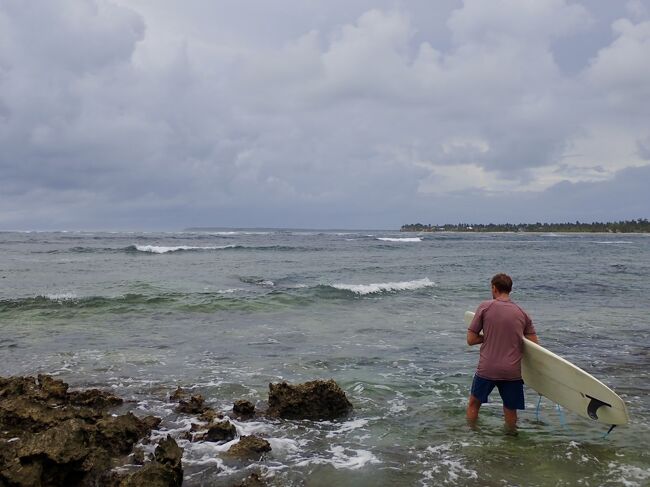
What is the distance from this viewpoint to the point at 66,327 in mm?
13719

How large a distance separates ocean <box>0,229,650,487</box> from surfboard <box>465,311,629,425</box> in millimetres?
318

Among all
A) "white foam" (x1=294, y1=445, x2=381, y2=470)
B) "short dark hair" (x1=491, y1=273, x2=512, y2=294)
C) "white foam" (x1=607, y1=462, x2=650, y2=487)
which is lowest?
"white foam" (x1=294, y1=445, x2=381, y2=470)

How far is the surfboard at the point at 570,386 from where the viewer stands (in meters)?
6.32

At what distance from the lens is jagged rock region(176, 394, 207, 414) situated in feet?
23.6

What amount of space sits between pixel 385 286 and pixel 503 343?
1602cm

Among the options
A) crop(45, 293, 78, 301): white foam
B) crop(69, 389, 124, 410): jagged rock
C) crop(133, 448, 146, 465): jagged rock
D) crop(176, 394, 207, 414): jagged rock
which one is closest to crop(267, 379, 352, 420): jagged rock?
crop(176, 394, 207, 414): jagged rock

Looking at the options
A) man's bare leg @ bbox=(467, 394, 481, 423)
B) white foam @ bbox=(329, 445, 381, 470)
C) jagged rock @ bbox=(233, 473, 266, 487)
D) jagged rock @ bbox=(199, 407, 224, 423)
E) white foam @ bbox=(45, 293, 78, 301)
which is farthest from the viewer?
white foam @ bbox=(45, 293, 78, 301)

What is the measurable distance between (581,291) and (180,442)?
1933 cm

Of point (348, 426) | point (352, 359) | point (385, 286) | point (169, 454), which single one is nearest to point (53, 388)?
point (169, 454)

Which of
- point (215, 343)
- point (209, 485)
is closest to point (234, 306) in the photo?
point (215, 343)

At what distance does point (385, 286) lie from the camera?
22.4 m

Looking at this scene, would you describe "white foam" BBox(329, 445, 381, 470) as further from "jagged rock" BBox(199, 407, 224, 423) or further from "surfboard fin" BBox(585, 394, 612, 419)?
"surfboard fin" BBox(585, 394, 612, 419)

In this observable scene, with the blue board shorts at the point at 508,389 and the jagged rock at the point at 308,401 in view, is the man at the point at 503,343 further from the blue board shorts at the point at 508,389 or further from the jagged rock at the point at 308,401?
the jagged rock at the point at 308,401

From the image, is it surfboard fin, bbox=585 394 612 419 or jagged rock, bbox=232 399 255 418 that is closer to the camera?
surfboard fin, bbox=585 394 612 419
